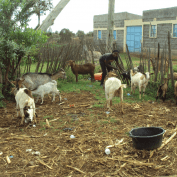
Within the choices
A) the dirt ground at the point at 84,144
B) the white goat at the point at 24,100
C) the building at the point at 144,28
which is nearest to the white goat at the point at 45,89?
the dirt ground at the point at 84,144

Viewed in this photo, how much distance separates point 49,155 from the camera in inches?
168

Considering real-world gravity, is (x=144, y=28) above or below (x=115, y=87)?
above

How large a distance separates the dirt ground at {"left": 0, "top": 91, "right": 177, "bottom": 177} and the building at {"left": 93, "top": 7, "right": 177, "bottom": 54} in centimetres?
1280

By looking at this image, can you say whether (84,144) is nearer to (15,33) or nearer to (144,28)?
(15,33)

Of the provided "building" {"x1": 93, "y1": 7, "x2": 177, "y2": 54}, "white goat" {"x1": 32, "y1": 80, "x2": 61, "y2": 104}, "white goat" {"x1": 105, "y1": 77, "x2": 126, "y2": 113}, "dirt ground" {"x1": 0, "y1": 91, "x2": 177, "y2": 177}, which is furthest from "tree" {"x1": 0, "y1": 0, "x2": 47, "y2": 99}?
"building" {"x1": 93, "y1": 7, "x2": 177, "y2": 54}

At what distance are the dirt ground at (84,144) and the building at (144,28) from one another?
1280cm

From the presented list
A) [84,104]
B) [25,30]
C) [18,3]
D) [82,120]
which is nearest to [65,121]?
[82,120]

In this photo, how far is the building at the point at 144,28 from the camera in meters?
22.0

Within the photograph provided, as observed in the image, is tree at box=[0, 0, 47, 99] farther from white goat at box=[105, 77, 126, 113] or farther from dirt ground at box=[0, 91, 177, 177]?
white goat at box=[105, 77, 126, 113]

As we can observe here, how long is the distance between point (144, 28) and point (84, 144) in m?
22.1

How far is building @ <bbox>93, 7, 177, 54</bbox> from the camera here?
72.1 ft

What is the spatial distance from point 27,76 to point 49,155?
428 cm

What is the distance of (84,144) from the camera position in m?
4.68

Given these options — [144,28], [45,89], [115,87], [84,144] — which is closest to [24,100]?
[84,144]
